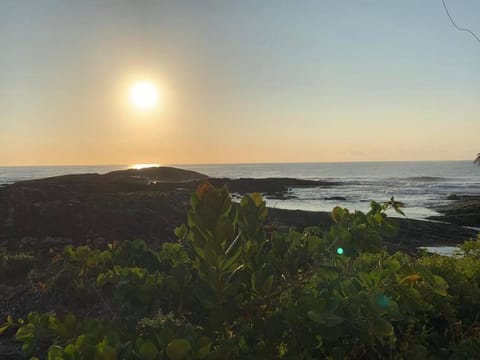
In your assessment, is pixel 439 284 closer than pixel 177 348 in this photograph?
No

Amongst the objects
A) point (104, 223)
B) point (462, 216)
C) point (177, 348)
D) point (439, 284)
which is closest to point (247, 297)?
point (177, 348)

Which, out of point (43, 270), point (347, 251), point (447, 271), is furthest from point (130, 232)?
point (347, 251)

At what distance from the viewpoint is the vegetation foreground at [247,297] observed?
1.69 meters

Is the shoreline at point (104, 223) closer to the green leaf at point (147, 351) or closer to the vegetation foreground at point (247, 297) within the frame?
the vegetation foreground at point (247, 297)

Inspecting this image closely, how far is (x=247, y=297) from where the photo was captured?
2.07 metres

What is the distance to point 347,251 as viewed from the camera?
2229 mm

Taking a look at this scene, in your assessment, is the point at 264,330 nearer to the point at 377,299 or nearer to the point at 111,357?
the point at 377,299

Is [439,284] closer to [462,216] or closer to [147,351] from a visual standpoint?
[147,351]

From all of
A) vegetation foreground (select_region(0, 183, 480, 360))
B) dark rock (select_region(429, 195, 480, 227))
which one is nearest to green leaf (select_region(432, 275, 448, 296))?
vegetation foreground (select_region(0, 183, 480, 360))

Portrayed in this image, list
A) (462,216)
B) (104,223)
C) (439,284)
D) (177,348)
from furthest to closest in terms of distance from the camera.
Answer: (462,216)
(104,223)
(439,284)
(177,348)

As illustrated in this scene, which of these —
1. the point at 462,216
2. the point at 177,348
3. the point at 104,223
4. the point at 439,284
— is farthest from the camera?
the point at 462,216

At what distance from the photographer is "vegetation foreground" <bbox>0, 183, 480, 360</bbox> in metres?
1.69

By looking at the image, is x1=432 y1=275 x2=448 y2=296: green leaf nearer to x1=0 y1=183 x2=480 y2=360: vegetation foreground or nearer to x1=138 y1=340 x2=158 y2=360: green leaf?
x1=0 y1=183 x2=480 y2=360: vegetation foreground

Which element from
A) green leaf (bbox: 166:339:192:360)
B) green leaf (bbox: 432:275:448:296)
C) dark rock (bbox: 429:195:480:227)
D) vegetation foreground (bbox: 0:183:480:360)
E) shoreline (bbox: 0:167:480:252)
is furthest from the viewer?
dark rock (bbox: 429:195:480:227)
